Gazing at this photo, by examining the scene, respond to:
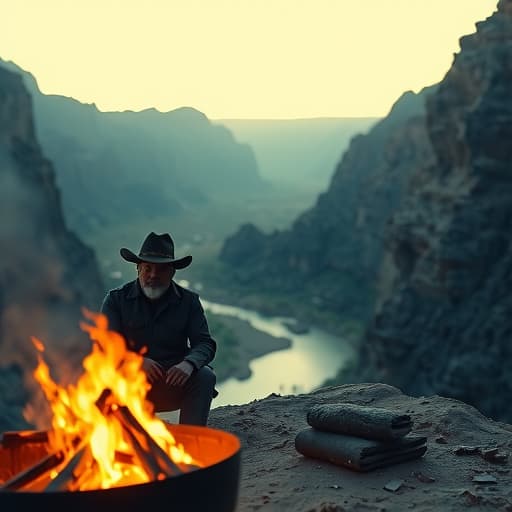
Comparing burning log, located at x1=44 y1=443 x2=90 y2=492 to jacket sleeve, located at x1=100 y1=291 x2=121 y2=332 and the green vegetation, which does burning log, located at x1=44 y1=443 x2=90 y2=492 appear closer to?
jacket sleeve, located at x1=100 y1=291 x2=121 y2=332

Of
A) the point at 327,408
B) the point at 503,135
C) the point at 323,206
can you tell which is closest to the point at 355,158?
the point at 323,206

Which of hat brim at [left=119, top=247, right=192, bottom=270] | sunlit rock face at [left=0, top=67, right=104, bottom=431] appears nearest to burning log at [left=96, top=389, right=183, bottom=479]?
hat brim at [left=119, top=247, right=192, bottom=270]

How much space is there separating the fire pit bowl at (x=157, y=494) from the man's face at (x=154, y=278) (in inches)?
70.6

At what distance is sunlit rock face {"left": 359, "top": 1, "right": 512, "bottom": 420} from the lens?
38.1 meters

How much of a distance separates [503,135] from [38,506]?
3758 cm

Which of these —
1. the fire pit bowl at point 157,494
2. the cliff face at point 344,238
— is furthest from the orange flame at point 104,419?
the cliff face at point 344,238

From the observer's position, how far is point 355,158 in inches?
4203

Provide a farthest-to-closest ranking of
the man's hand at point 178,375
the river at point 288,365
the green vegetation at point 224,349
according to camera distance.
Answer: the green vegetation at point 224,349 < the river at point 288,365 < the man's hand at point 178,375

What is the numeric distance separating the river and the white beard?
42689 millimetres

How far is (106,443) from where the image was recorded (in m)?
5.34

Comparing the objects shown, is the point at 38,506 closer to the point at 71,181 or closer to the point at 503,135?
the point at 503,135

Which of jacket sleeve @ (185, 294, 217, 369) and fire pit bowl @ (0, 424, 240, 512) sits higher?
jacket sleeve @ (185, 294, 217, 369)

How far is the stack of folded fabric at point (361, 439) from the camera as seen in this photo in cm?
705

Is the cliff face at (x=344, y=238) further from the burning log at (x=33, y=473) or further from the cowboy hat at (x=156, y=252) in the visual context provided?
the burning log at (x=33, y=473)
